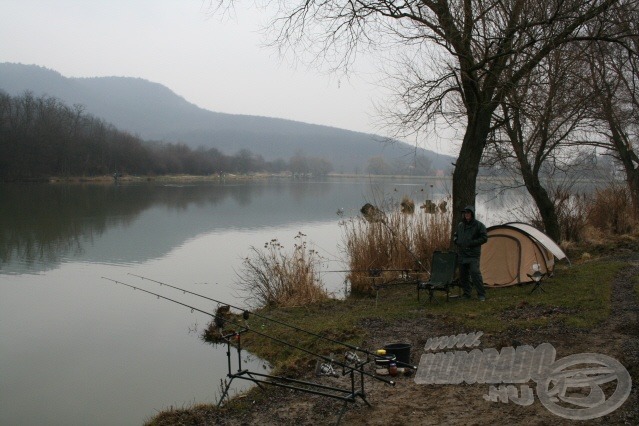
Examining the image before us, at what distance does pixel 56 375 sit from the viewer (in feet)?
29.3

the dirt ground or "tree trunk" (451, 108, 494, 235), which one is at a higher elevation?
"tree trunk" (451, 108, 494, 235)

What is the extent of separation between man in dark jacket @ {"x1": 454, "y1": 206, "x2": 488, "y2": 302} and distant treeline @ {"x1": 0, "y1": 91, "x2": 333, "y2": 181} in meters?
76.8

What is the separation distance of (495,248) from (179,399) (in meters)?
6.60

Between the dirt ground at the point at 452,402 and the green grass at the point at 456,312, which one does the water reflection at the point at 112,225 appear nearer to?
the green grass at the point at 456,312

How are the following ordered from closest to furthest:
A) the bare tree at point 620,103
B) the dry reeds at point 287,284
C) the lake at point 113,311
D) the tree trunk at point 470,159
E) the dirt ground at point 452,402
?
the dirt ground at point 452,402
the lake at point 113,311
the tree trunk at point 470,159
the dry reeds at point 287,284
the bare tree at point 620,103

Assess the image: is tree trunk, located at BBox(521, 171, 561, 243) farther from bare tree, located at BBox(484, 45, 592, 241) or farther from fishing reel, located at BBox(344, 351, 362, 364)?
fishing reel, located at BBox(344, 351, 362, 364)

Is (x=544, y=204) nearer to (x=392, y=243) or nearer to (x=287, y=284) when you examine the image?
(x=392, y=243)

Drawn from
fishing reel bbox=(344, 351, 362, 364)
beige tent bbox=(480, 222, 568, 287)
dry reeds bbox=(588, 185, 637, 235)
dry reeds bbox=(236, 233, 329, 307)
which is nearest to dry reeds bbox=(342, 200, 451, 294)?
dry reeds bbox=(236, 233, 329, 307)

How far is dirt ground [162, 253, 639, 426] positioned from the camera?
5234 millimetres

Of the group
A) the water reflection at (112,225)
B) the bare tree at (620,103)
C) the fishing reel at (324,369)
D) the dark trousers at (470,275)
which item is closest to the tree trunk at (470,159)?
the dark trousers at (470,275)

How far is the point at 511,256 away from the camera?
38.7ft

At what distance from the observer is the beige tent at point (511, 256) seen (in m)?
11.7

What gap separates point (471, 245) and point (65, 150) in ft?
282

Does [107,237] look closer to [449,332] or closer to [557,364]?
[449,332]
